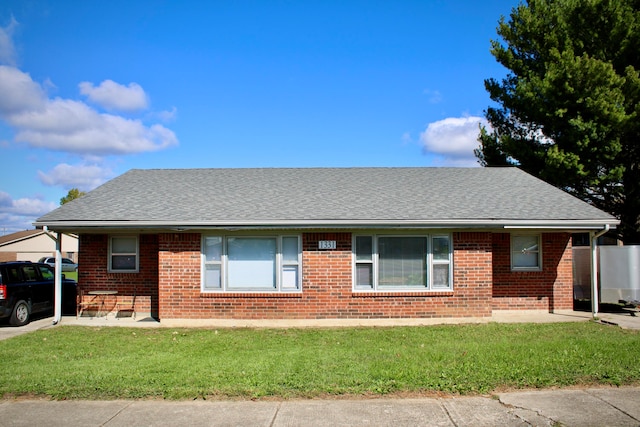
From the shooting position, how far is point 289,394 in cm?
675

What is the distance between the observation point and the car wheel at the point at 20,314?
12.9 m

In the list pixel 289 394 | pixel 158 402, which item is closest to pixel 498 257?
pixel 289 394

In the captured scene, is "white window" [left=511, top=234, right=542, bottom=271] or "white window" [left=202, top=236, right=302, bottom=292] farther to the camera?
"white window" [left=511, top=234, right=542, bottom=271]

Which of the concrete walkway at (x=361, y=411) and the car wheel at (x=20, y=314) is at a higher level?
the car wheel at (x=20, y=314)

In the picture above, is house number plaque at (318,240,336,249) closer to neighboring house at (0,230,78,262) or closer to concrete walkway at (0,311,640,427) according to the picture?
concrete walkway at (0,311,640,427)

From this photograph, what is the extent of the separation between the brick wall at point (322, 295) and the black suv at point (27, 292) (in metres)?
3.60

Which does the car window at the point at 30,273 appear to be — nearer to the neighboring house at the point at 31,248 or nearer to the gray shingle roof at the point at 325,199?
the gray shingle roof at the point at 325,199

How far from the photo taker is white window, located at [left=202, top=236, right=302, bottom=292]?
12.7 m

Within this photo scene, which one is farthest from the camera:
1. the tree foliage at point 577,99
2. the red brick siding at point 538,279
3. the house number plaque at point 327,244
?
the tree foliage at point 577,99

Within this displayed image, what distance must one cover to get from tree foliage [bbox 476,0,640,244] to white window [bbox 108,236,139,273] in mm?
13757

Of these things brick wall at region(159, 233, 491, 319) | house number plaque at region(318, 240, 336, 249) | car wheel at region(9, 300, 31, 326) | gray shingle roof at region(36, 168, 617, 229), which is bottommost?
car wheel at region(9, 300, 31, 326)

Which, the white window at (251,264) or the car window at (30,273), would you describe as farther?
the car window at (30,273)

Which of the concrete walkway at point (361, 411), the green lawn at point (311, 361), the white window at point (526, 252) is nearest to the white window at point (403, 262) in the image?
the green lawn at point (311, 361)

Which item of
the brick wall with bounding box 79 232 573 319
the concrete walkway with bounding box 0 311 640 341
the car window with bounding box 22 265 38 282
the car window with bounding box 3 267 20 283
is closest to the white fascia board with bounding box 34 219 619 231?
the brick wall with bounding box 79 232 573 319
